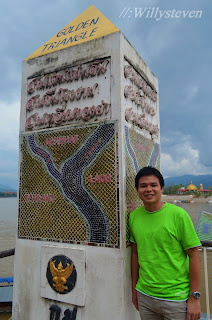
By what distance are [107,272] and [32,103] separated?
6.65ft

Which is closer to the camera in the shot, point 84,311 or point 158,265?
point 158,265

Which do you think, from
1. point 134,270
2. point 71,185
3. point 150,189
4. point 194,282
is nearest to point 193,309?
point 194,282

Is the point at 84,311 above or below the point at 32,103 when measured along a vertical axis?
below

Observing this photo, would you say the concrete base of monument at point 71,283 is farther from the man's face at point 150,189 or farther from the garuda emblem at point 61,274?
the man's face at point 150,189

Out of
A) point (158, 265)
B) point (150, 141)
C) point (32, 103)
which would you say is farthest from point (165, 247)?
point (32, 103)

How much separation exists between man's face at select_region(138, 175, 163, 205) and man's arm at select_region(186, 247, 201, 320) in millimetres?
412

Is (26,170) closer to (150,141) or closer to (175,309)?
(150,141)

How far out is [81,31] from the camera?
275 cm

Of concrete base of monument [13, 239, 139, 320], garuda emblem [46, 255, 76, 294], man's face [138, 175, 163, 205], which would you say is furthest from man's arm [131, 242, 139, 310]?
garuda emblem [46, 255, 76, 294]

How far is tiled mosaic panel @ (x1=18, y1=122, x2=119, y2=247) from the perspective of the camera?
2229 mm

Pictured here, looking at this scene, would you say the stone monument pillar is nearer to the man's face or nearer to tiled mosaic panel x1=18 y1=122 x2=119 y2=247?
tiled mosaic panel x1=18 y1=122 x2=119 y2=247

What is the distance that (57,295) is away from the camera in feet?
7.57

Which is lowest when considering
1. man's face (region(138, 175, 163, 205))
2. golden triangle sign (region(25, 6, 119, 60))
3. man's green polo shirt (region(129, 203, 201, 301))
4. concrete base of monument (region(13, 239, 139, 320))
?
concrete base of monument (region(13, 239, 139, 320))

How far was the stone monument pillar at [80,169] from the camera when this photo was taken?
216 centimetres
